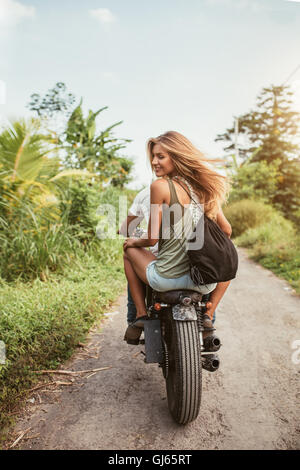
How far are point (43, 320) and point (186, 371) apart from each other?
197 cm

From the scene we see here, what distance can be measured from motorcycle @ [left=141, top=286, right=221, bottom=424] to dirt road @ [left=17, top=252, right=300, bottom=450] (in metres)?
0.22

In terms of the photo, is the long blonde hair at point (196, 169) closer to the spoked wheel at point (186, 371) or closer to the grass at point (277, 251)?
the spoked wheel at point (186, 371)

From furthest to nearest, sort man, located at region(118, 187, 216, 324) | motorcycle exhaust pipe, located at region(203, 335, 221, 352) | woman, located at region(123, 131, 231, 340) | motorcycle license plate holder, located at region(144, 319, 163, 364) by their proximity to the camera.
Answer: man, located at region(118, 187, 216, 324), motorcycle exhaust pipe, located at region(203, 335, 221, 352), motorcycle license plate holder, located at region(144, 319, 163, 364), woman, located at region(123, 131, 231, 340)

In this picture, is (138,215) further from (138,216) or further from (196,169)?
(196,169)

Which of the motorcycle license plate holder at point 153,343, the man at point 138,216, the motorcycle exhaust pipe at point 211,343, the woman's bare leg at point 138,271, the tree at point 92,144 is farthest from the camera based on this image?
the tree at point 92,144

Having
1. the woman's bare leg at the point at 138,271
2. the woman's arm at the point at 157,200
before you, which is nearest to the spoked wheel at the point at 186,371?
the woman's bare leg at the point at 138,271

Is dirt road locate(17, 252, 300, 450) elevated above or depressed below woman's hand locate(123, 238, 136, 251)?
below

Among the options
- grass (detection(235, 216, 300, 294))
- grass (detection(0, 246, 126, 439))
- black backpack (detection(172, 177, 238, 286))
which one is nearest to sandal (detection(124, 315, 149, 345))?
black backpack (detection(172, 177, 238, 286))

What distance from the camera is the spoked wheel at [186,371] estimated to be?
229 centimetres

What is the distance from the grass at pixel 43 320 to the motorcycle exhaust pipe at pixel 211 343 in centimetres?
141

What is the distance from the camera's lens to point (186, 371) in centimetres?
229

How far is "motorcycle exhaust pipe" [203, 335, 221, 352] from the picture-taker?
2.64m

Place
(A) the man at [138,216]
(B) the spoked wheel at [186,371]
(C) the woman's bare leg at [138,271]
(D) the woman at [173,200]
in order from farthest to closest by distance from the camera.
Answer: (A) the man at [138,216] < (C) the woman's bare leg at [138,271] < (D) the woman at [173,200] < (B) the spoked wheel at [186,371]

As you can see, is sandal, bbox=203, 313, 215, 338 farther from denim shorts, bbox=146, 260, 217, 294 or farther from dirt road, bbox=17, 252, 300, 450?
dirt road, bbox=17, 252, 300, 450
